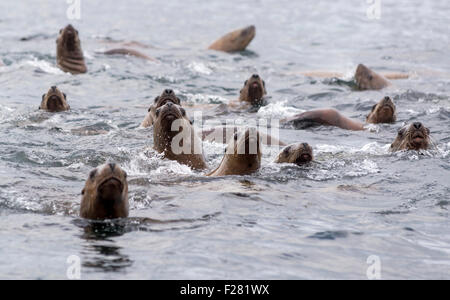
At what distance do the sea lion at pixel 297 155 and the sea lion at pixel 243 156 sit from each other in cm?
60

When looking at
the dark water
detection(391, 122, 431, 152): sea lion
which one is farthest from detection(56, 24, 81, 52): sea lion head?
detection(391, 122, 431, 152): sea lion

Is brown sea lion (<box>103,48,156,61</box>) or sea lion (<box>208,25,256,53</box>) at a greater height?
sea lion (<box>208,25,256,53</box>)

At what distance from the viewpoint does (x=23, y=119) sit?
11.4 m

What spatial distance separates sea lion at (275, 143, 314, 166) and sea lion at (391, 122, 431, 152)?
1.44m

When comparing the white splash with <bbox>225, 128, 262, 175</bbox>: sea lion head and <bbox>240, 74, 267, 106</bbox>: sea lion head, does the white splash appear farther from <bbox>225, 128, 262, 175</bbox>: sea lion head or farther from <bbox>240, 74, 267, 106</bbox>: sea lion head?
<bbox>225, 128, 262, 175</bbox>: sea lion head

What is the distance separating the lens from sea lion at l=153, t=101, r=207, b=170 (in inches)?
345

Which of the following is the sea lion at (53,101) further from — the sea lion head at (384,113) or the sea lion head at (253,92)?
the sea lion head at (384,113)

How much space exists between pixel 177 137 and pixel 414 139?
276 centimetres

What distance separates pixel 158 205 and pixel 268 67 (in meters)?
10.7

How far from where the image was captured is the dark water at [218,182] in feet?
19.9

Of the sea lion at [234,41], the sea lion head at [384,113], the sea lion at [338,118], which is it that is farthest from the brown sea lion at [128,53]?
the sea lion head at [384,113]

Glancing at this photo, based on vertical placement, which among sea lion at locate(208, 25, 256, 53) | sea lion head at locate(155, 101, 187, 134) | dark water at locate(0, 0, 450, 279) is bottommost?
dark water at locate(0, 0, 450, 279)

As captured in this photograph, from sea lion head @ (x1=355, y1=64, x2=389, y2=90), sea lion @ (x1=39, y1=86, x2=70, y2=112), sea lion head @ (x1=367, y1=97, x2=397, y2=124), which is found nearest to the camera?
sea lion head @ (x1=367, y1=97, x2=397, y2=124)
